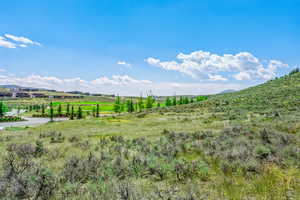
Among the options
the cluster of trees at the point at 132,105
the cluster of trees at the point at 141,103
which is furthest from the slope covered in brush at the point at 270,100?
the cluster of trees at the point at 141,103

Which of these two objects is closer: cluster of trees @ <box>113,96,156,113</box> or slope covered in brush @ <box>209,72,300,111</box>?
slope covered in brush @ <box>209,72,300,111</box>

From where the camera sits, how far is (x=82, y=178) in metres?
4.29

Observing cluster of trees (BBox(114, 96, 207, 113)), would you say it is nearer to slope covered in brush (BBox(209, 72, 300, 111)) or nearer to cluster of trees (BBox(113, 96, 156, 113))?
cluster of trees (BBox(113, 96, 156, 113))

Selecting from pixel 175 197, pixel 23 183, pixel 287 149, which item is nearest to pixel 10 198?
pixel 23 183

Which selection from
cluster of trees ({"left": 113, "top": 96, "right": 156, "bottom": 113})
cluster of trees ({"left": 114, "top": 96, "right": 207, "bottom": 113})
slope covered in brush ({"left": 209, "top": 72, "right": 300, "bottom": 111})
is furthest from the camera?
cluster of trees ({"left": 114, "top": 96, "right": 207, "bottom": 113})

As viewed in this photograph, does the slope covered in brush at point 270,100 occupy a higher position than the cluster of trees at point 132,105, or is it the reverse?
the slope covered in brush at point 270,100

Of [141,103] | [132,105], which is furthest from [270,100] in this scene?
[132,105]

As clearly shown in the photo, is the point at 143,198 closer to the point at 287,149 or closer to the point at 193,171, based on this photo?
the point at 193,171

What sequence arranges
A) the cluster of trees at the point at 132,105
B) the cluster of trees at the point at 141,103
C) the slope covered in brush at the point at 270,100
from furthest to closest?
1. the cluster of trees at the point at 141,103
2. the cluster of trees at the point at 132,105
3. the slope covered in brush at the point at 270,100

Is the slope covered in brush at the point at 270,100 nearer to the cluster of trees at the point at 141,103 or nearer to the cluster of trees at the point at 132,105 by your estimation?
the cluster of trees at the point at 132,105

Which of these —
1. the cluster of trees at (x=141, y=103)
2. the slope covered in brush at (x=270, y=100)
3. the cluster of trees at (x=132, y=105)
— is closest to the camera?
the slope covered in brush at (x=270, y=100)

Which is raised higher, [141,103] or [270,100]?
[270,100]

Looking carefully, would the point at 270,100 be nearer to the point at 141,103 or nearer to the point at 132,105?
the point at 141,103

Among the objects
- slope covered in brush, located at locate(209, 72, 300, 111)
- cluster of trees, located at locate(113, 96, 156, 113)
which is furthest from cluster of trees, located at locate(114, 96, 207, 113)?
slope covered in brush, located at locate(209, 72, 300, 111)
